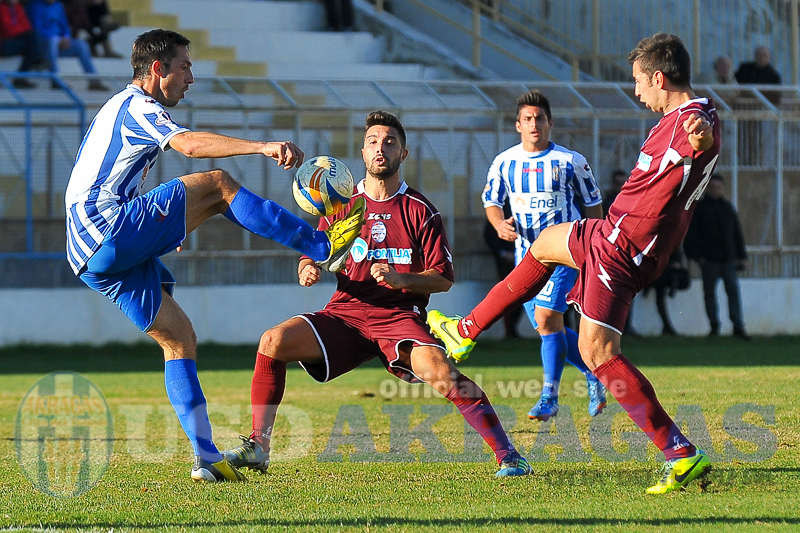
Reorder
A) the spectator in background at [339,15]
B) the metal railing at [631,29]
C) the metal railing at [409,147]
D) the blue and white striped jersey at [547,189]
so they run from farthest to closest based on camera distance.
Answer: the spectator in background at [339,15] < the metal railing at [631,29] < the metal railing at [409,147] < the blue and white striped jersey at [547,189]

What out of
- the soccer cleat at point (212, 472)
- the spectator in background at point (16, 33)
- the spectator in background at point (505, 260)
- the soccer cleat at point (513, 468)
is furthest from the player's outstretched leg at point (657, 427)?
the spectator in background at point (16, 33)

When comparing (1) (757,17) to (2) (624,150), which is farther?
(1) (757,17)

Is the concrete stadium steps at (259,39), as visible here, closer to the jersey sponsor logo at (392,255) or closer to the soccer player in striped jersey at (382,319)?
the soccer player in striped jersey at (382,319)

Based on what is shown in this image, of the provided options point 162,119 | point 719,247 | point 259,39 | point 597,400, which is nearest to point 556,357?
point 597,400

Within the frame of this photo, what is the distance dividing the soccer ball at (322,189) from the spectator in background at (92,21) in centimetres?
1392

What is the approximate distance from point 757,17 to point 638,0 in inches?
88.3

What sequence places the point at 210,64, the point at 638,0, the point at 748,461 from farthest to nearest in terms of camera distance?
the point at 638,0
the point at 210,64
the point at 748,461

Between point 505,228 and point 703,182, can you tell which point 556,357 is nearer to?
point 505,228

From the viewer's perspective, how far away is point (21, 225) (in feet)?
49.0

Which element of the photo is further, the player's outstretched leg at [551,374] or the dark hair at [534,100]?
the dark hair at [534,100]

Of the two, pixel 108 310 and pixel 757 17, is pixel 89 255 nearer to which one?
pixel 108 310

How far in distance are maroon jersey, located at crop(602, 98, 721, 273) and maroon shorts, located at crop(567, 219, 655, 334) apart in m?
0.04

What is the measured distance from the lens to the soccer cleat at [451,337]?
556 cm

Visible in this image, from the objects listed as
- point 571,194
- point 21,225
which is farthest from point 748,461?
point 21,225
